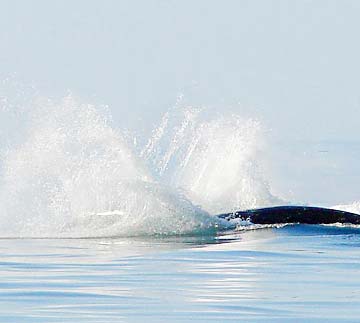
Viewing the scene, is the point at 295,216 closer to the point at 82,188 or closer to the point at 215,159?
the point at 82,188

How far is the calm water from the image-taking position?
8.38 metres

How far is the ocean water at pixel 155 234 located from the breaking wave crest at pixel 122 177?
25 mm

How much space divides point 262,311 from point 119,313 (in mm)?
857

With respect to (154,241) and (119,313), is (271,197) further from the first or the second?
(119,313)

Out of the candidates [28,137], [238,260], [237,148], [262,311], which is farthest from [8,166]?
[262,311]

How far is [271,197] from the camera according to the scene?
25797 millimetres

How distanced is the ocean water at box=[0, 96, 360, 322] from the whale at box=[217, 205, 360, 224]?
48 centimetres

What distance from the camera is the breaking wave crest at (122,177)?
19.4m

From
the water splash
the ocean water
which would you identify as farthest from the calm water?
the water splash

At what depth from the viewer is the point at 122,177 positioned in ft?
69.4

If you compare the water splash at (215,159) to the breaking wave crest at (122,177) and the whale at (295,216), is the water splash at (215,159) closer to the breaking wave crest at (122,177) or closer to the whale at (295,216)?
the breaking wave crest at (122,177)

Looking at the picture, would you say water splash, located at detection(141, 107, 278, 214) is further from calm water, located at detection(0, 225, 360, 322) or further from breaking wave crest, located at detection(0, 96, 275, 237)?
calm water, located at detection(0, 225, 360, 322)

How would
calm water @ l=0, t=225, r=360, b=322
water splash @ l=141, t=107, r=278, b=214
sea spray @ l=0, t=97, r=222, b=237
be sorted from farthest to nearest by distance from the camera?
1. water splash @ l=141, t=107, r=278, b=214
2. sea spray @ l=0, t=97, r=222, b=237
3. calm water @ l=0, t=225, r=360, b=322

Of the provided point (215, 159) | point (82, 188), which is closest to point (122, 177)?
point (82, 188)
